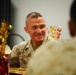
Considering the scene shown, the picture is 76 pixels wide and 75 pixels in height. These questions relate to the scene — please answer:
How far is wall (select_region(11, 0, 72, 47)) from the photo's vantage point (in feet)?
11.0

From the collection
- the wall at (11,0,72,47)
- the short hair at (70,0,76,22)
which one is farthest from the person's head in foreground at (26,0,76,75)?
the wall at (11,0,72,47)

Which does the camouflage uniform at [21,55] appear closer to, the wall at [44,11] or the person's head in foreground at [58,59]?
the person's head in foreground at [58,59]

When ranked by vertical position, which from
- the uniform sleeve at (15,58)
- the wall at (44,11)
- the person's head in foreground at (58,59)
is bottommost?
the uniform sleeve at (15,58)

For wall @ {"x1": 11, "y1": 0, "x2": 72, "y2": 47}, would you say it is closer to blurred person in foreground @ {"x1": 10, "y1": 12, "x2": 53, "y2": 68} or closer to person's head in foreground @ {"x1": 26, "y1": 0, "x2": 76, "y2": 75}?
blurred person in foreground @ {"x1": 10, "y1": 12, "x2": 53, "y2": 68}

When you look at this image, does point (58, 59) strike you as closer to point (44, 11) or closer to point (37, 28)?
point (37, 28)

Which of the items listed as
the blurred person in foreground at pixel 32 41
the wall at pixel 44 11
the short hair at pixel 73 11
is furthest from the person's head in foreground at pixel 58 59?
the wall at pixel 44 11

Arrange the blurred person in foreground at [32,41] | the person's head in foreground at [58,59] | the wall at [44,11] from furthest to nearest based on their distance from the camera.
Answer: the wall at [44,11]
the blurred person in foreground at [32,41]
the person's head in foreground at [58,59]

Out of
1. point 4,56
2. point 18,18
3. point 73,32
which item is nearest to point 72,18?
point 73,32

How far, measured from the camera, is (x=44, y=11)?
3.61 m

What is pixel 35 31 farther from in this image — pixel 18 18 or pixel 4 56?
Answer: pixel 18 18

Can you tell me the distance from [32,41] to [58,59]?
1.46 metres

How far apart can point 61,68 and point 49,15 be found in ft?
10.6

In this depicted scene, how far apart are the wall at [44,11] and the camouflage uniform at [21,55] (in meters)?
1.53

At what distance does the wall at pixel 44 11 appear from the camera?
3357mm
